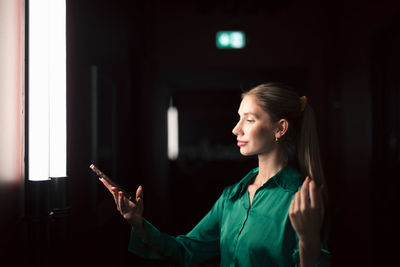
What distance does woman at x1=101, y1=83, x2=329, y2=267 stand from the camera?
3.13 feet

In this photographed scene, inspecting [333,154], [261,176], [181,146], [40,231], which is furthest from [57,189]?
[181,146]

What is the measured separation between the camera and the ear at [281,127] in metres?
1.04

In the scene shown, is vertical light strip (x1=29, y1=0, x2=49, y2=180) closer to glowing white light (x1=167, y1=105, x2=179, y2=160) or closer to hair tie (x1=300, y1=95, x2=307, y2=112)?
hair tie (x1=300, y1=95, x2=307, y2=112)

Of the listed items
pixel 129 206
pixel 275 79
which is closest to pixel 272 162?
pixel 129 206

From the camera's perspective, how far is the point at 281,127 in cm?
104

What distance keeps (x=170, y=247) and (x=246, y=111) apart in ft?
1.61

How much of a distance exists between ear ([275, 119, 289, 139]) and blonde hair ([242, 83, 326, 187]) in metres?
0.01

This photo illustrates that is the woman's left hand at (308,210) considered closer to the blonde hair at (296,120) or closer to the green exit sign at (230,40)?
the blonde hair at (296,120)

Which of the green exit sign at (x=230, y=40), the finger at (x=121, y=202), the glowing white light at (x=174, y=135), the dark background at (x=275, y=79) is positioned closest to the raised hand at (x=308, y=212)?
the finger at (x=121, y=202)

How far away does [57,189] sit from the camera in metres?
0.87

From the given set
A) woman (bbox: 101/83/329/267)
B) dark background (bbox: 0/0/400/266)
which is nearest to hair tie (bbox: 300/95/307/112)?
woman (bbox: 101/83/329/267)

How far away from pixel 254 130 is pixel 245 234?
31cm

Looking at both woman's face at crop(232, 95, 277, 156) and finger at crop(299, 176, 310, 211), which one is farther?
woman's face at crop(232, 95, 277, 156)

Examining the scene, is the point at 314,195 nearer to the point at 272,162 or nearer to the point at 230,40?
the point at 272,162
